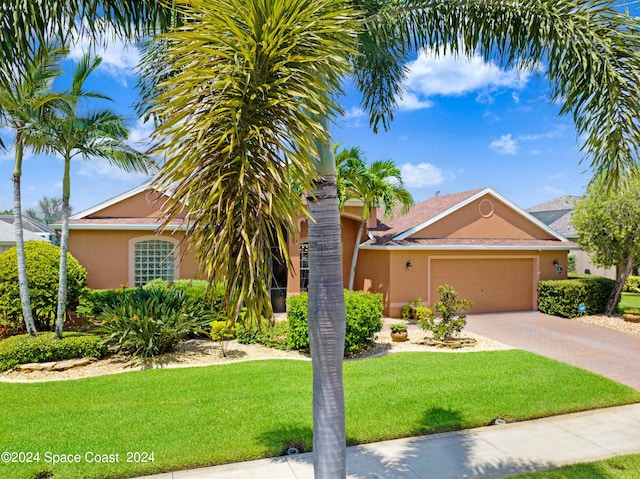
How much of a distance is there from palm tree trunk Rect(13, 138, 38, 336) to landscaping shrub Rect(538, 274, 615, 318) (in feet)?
64.5

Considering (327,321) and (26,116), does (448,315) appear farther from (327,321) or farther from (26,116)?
(26,116)

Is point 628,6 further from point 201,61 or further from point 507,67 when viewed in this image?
point 201,61

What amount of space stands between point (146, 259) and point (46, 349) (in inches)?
248

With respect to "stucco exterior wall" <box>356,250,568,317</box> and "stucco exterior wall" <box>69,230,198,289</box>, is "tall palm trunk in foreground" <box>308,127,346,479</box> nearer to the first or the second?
"stucco exterior wall" <box>69,230,198,289</box>

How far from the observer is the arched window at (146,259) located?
53.9ft

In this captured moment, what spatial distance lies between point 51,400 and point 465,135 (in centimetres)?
2101

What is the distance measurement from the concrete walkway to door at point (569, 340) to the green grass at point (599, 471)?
430 centimetres

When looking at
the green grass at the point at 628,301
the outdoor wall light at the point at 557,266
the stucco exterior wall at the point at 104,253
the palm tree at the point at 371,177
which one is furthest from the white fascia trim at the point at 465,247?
the stucco exterior wall at the point at 104,253

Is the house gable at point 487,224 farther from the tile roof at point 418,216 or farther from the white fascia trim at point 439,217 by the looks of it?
the tile roof at point 418,216

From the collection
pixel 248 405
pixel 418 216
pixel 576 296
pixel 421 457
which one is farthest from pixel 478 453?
pixel 418 216

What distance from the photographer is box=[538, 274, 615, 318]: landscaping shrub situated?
18.1 metres

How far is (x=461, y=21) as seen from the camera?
18.1 ft

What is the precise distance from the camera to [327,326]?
3992mm

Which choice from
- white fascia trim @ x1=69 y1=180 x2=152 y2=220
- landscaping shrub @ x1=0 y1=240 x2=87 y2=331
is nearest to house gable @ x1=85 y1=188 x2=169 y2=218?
white fascia trim @ x1=69 y1=180 x2=152 y2=220
